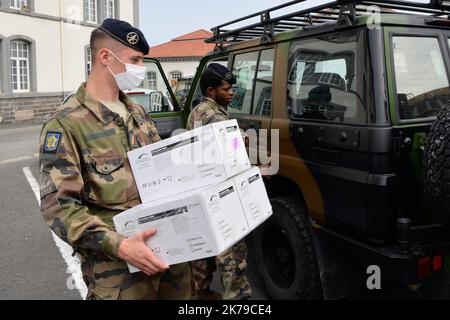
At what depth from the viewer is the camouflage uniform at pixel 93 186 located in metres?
1.67

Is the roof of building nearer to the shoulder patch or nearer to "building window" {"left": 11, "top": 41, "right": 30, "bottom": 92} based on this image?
"building window" {"left": 11, "top": 41, "right": 30, "bottom": 92}

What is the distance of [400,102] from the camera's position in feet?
8.23

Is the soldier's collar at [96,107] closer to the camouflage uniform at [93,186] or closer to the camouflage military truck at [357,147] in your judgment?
the camouflage uniform at [93,186]

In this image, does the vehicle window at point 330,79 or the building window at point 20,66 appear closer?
the vehicle window at point 330,79

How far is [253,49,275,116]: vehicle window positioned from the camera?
3.39 meters

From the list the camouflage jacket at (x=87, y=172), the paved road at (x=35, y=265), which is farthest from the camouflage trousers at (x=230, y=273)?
the camouflage jacket at (x=87, y=172)

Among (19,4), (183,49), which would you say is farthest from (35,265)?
(183,49)

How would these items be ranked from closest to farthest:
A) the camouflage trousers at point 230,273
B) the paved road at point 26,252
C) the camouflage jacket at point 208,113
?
1. the camouflage trousers at point 230,273
2. the camouflage jacket at point 208,113
3. the paved road at point 26,252

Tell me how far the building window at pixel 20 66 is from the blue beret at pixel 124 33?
19.5 m

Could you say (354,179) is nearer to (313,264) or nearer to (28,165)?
(313,264)

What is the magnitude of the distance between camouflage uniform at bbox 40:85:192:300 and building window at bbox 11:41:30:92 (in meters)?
19.6

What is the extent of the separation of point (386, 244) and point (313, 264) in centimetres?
64

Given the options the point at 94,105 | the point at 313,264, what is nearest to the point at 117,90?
the point at 94,105

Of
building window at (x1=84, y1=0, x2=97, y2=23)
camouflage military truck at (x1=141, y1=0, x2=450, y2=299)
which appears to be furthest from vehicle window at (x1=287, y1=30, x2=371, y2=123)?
building window at (x1=84, y1=0, x2=97, y2=23)
